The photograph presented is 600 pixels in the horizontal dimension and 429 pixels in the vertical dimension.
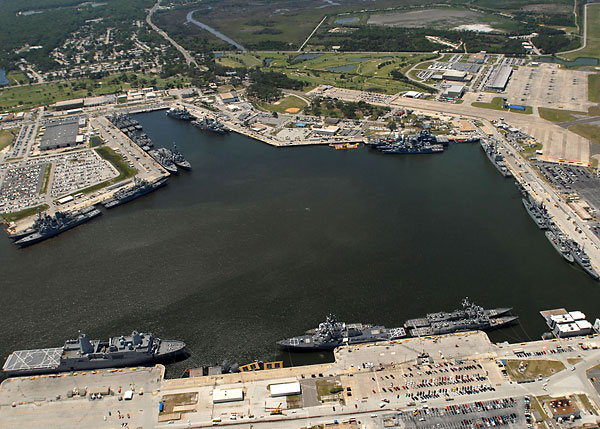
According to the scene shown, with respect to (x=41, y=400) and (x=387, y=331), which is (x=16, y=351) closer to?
(x=41, y=400)

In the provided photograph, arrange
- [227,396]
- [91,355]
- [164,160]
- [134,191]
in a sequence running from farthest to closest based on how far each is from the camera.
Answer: [164,160] < [134,191] < [91,355] < [227,396]

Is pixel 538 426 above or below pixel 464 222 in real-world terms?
below

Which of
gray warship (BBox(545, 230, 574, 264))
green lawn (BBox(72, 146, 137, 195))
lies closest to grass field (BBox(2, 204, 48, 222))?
green lawn (BBox(72, 146, 137, 195))

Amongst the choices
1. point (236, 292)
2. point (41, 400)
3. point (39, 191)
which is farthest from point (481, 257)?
point (39, 191)

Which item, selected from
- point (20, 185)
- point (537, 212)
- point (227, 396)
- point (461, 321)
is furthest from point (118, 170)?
point (537, 212)

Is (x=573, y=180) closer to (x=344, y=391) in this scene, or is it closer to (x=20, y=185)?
(x=344, y=391)

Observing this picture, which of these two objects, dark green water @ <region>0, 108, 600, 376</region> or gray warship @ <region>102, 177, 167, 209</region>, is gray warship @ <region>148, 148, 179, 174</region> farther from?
dark green water @ <region>0, 108, 600, 376</region>
